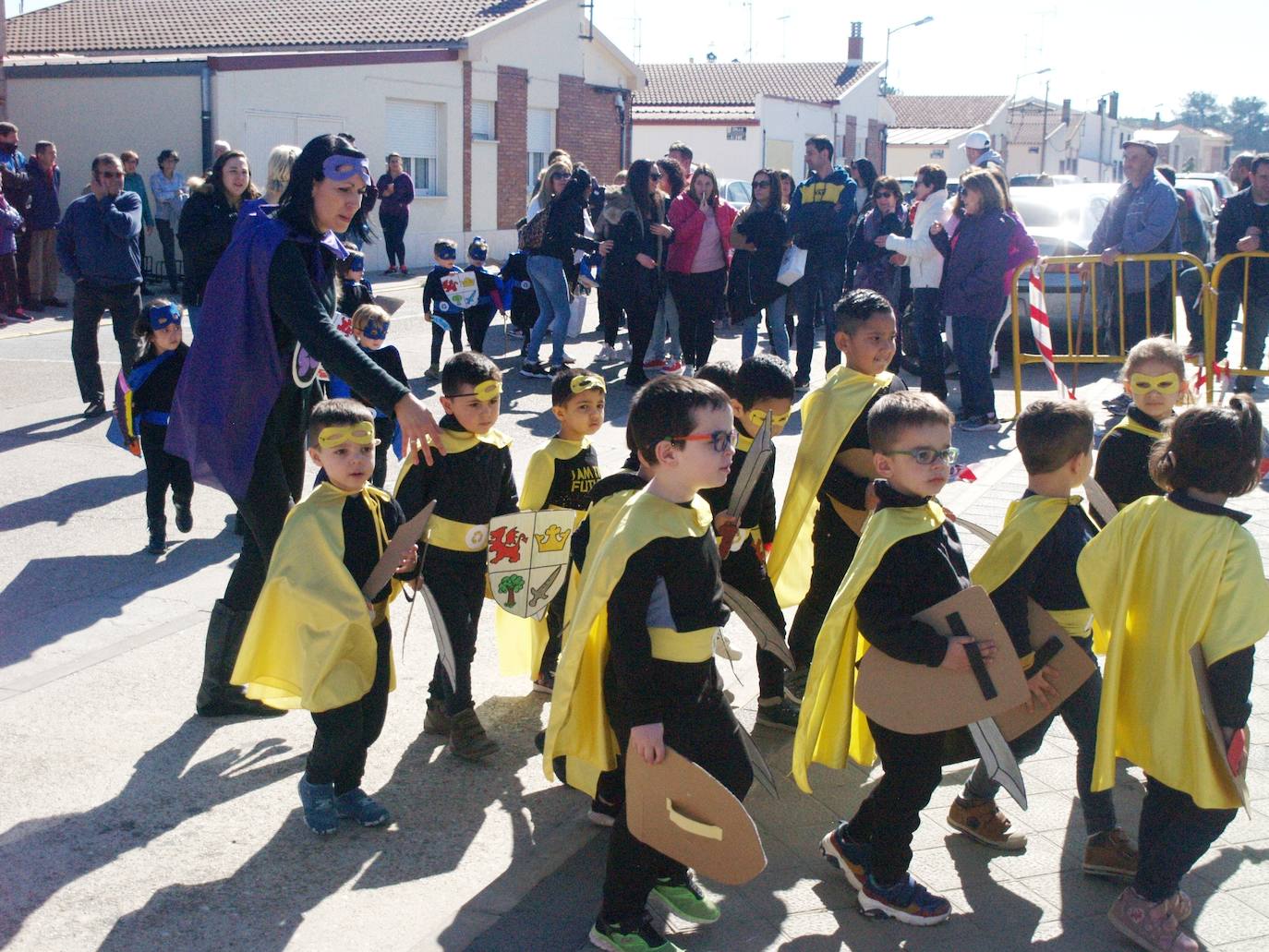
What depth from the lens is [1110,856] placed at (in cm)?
372

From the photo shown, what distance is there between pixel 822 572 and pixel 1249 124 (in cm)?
16299

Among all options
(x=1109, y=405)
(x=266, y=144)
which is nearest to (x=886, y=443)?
(x=1109, y=405)

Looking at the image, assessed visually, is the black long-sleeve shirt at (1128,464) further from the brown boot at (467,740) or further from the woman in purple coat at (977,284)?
the woman in purple coat at (977,284)

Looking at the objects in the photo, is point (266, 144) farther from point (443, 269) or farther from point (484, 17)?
point (443, 269)

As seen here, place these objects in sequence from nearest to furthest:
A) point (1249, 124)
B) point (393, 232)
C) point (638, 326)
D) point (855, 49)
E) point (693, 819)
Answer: point (693, 819)
point (638, 326)
point (393, 232)
point (855, 49)
point (1249, 124)

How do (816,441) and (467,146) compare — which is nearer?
(816,441)

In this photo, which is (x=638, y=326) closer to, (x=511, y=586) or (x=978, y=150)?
(x=978, y=150)

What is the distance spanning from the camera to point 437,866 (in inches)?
146

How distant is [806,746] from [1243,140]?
521 feet

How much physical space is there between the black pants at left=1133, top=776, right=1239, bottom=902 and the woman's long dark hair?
3010 millimetres

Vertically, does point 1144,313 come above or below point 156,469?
above

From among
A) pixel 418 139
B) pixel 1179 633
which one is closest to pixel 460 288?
pixel 1179 633

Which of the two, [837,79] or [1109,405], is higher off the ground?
[837,79]

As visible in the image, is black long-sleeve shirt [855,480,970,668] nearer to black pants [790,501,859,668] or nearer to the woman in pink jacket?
black pants [790,501,859,668]
